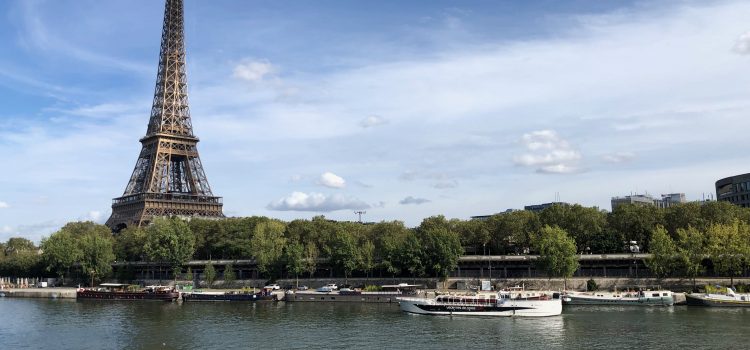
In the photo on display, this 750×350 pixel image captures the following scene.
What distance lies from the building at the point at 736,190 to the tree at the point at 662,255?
87140 millimetres

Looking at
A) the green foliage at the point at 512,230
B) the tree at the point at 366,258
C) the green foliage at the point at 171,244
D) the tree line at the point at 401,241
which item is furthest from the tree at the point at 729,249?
the green foliage at the point at 171,244

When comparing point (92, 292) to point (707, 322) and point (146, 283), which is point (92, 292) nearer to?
point (146, 283)

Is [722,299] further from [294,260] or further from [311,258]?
[311,258]

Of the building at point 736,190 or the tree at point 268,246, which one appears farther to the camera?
the building at point 736,190

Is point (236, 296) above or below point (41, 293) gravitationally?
below

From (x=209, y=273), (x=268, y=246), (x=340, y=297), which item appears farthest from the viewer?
→ (x=209, y=273)

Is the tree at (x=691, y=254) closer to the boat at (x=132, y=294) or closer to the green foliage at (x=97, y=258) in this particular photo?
the boat at (x=132, y=294)

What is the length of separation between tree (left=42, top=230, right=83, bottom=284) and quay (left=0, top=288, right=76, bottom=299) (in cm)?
1017

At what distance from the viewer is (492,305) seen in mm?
79750

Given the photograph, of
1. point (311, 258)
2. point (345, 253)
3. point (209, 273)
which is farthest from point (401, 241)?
point (209, 273)

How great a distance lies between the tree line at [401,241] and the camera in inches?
4097

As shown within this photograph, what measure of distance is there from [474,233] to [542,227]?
39.3 ft

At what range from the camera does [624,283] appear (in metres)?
101

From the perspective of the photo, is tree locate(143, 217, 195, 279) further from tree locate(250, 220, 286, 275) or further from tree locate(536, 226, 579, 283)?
tree locate(536, 226, 579, 283)
